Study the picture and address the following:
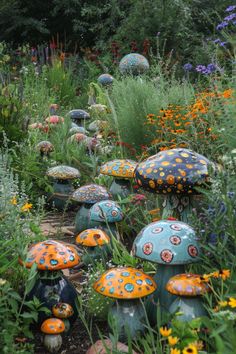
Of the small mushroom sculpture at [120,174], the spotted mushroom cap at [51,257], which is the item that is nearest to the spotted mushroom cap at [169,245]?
the spotted mushroom cap at [51,257]

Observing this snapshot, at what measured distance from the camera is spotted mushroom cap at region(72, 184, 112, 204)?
189 inches

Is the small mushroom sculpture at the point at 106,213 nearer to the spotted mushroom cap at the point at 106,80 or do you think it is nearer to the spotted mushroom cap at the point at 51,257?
the spotted mushroom cap at the point at 51,257

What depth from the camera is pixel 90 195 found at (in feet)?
15.8

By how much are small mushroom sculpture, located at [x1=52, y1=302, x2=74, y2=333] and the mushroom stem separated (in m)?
0.61

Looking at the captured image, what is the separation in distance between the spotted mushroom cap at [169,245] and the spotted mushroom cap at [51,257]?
40 centimetres

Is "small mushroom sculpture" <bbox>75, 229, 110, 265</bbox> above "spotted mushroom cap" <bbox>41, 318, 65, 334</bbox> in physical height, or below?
above

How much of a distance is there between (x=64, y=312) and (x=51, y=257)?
1.06 feet

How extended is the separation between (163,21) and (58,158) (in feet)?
24.9

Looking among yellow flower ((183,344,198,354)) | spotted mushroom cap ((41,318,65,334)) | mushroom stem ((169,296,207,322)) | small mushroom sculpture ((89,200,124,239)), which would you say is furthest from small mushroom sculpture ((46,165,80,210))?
yellow flower ((183,344,198,354))

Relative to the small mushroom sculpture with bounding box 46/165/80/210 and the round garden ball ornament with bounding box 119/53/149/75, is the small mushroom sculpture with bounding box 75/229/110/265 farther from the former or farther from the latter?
the round garden ball ornament with bounding box 119/53/149/75

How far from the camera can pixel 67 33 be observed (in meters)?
16.9

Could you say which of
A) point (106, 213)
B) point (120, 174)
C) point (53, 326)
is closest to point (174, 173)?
point (106, 213)

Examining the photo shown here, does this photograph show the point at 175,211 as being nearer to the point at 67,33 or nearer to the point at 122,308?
the point at 122,308

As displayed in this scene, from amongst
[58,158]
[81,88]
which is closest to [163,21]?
[81,88]
